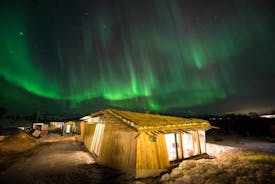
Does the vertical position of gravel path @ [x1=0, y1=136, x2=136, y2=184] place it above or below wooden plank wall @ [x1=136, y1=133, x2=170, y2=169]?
below

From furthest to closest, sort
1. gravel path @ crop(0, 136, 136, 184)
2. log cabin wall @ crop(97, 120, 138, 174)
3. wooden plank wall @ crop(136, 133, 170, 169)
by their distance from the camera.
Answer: log cabin wall @ crop(97, 120, 138, 174) → wooden plank wall @ crop(136, 133, 170, 169) → gravel path @ crop(0, 136, 136, 184)

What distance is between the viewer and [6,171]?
402 inches

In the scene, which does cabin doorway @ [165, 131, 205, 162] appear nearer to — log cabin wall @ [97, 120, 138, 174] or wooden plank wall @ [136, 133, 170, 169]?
wooden plank wall @ [136, 133, 170, 169]

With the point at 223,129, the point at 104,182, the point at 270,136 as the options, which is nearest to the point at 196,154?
the point at 104,182

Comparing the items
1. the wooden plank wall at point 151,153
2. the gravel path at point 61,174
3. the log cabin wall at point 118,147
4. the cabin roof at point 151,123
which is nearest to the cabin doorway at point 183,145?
the cabin roof at point 151,123

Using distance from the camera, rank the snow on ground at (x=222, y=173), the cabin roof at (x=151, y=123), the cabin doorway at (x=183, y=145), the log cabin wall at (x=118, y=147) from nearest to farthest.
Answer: the snow on ground at (x=222, y=173) < the log cabin wall at (x=118, y=147) < the cabin roof at (x=151, y=123) < the cabin doorway at (x=183, y=145)

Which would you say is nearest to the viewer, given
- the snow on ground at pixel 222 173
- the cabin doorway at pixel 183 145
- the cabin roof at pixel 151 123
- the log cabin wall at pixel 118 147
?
the snow on ground at pixel 222 173

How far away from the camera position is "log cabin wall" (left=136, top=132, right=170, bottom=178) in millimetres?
8562

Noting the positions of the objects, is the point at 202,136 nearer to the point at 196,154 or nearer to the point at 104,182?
the point at 196,154

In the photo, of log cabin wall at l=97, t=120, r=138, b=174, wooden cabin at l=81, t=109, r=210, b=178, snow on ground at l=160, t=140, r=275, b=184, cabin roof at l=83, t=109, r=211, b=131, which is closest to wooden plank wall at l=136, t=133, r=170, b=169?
wooden cabin at l=81, t=109, r=210, b=178

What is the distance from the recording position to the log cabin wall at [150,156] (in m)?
8.56

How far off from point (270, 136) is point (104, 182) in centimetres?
3168

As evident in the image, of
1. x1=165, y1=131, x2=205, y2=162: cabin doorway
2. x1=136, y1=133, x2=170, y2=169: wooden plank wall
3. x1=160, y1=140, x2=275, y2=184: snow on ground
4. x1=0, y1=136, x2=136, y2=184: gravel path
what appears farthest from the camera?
x1=165, y1=131, x2=205, y2=162: cabin doorway

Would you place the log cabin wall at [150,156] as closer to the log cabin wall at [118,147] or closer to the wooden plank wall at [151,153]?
the wooden plank wall at [151,153]
